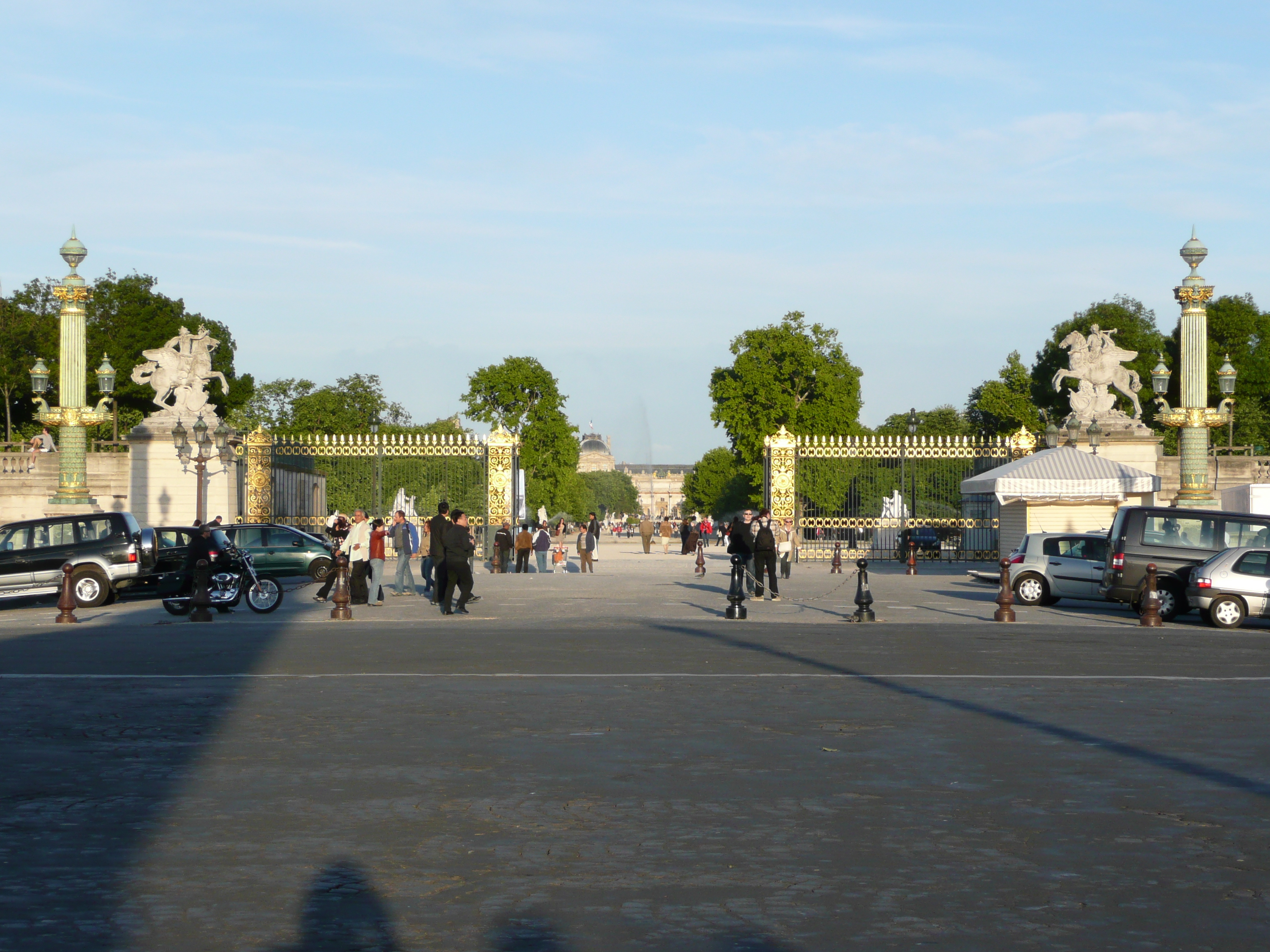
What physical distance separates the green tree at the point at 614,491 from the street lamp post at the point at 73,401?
439ft

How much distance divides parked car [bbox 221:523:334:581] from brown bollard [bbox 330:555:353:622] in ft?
33.1

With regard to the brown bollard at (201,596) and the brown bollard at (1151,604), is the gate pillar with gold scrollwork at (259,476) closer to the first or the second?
the brown bollard at (201,596)

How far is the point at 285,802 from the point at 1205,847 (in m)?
4.26

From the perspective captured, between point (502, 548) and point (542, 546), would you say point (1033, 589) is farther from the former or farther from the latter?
point (542, 546)

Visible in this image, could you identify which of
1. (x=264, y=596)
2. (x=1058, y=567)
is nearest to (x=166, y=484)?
(x=264, y=596)

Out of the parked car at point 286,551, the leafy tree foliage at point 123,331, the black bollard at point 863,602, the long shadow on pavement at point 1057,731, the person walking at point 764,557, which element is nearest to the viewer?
the long shadow on pavement at point 1057,731

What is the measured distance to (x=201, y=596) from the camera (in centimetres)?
2097

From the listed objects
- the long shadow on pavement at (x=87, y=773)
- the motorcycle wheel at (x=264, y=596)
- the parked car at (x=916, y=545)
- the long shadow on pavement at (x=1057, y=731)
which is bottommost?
the long shadow on pavement at (x=87, y=773)

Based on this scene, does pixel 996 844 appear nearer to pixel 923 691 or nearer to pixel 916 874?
pixel 916 874

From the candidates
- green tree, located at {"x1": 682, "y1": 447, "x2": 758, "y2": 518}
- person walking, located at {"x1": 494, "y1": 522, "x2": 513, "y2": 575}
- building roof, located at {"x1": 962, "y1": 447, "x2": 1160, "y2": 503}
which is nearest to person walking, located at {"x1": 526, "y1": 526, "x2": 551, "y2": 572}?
person walking, located at {"x1": 494, "y1": 522, "x2": 513, "y2": 575}

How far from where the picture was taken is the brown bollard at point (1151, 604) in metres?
20.5

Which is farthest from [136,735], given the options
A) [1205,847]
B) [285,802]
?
[1205,847]

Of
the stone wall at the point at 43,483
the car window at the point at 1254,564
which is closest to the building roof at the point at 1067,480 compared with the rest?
the car window at the point at 1254,564

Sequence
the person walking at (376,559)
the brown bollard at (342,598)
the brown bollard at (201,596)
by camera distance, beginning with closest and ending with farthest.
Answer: the brown bollard at (201,596)
the brown bollard at (342,598)
the person walking at (376,559)
